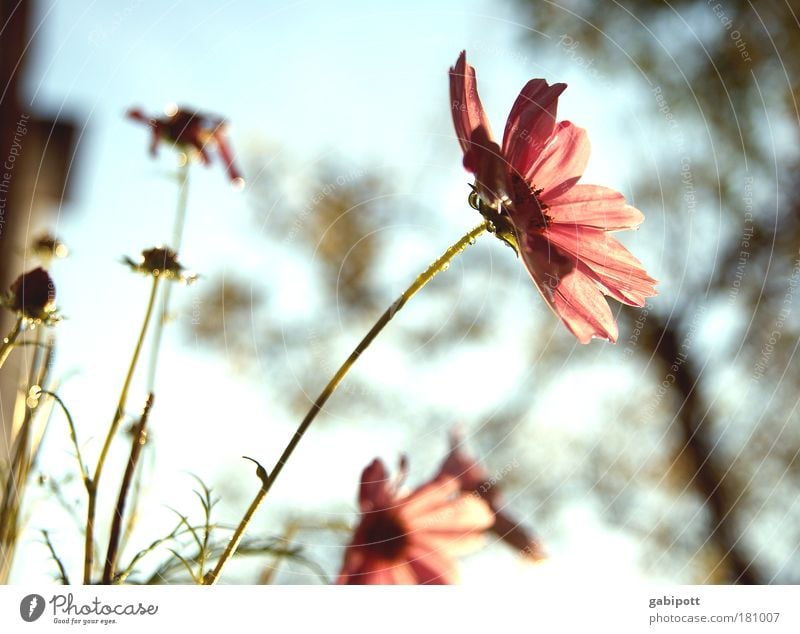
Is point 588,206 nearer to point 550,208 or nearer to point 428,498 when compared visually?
point 550,208

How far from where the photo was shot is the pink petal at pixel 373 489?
321 millimetres

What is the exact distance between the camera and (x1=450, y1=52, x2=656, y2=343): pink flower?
0.27m

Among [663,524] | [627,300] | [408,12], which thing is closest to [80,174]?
[408,12]

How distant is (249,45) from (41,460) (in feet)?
1.56

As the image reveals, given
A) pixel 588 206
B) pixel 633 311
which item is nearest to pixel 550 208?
pixel 588 206

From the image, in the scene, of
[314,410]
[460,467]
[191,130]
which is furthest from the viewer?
[191,130]


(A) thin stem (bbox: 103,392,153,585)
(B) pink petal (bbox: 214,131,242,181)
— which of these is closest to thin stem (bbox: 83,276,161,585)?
(A) thin stem (bbox: 103,392,153,585)

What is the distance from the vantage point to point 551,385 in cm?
228

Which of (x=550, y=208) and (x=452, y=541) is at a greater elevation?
(x=550, y=208)

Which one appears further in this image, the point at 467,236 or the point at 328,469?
the point at 328,469

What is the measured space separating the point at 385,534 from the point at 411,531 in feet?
0.05

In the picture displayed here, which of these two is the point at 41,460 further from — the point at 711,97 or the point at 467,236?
the point at 711,97

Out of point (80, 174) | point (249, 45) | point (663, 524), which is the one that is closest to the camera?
point (249, 45)

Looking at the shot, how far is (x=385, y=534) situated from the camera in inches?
14.0
